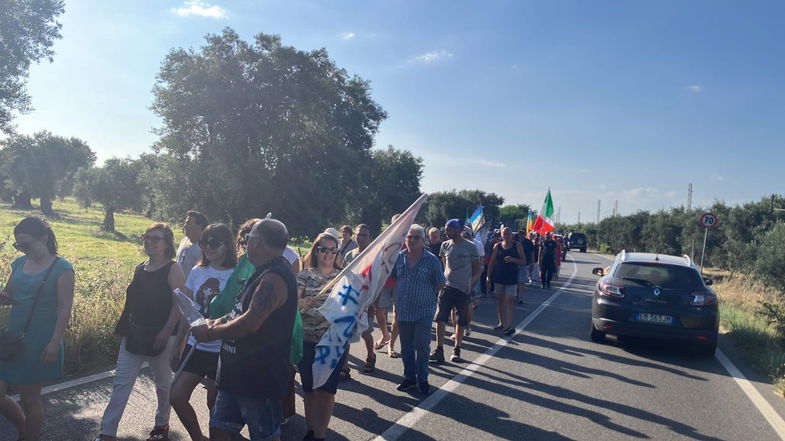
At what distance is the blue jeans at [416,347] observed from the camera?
592cm

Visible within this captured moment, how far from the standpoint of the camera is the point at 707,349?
27.4 ft

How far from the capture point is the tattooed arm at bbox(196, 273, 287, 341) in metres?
2.89

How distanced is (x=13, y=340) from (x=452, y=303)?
16.3 ft

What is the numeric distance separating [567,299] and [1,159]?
16.2m

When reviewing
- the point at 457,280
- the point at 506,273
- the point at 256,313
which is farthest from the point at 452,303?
the point at 256,313

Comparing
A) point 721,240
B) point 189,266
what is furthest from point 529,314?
point 721,240

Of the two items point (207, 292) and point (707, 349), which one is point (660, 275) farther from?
point (207, 292)

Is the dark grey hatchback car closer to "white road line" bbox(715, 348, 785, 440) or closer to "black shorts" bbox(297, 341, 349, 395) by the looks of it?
"white road line" bbox(715, 348, 785, 440)

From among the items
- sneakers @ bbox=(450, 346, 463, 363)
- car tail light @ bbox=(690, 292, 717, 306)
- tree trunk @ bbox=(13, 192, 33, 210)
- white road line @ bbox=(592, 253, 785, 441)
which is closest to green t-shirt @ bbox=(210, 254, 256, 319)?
sneakers @ bbox=(450, 346, 463, 363)

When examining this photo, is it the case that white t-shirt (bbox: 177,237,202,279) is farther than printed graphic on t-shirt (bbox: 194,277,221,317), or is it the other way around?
white t-shirt (bbox: 177,237,202,279)

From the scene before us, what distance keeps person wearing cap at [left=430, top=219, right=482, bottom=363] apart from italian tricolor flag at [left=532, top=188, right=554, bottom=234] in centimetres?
1099

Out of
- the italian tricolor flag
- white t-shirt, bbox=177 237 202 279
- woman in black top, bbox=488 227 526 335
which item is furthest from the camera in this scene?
the italian tricolor flag

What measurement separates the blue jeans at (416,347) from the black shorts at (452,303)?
4.44 feet

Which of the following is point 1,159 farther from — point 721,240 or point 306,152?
point 721,240
